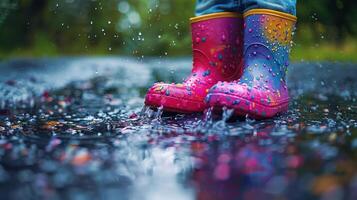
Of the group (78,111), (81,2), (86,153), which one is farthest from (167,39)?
(86,153)

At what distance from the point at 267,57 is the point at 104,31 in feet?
40.1

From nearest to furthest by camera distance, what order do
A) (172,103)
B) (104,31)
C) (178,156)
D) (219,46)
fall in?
(178,156) → (172,103) → (219,46) → (104,31)

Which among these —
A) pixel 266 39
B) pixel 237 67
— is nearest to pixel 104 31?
pixel 237 67

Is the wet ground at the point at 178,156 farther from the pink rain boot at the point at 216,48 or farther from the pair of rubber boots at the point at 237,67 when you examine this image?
the pink rain boot at the point at 216,48

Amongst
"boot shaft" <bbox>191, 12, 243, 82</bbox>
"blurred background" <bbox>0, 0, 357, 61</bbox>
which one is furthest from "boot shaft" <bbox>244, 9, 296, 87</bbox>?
"blurred background" <bbox>0, 0, 357, 61</bbox>

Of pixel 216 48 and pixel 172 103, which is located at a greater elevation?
pixel 216 48

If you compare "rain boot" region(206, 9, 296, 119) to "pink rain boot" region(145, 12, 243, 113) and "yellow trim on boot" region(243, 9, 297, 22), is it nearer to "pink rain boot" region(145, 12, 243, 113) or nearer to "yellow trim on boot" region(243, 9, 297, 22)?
"yellow trim on boot" region(243, 9, 297, 22)

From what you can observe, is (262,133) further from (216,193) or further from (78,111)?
(78,111)

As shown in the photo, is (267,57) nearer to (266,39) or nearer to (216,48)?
(266,39)

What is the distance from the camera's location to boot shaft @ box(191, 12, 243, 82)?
201 centimetres

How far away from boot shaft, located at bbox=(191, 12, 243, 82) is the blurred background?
7.79 metres

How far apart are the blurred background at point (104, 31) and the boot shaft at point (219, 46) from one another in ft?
25.6

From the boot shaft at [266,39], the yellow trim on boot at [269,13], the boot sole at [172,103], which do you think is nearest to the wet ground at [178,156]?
the boot sole at [172,103]

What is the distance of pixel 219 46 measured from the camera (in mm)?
2008
